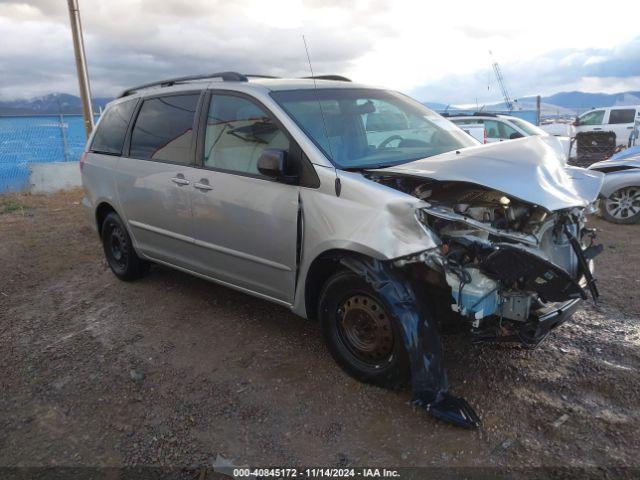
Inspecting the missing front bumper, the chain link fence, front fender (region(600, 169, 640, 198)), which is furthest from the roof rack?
the chain link fence

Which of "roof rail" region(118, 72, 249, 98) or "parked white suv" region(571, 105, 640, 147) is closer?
"roof rail" region(118, 72, 249, 98)

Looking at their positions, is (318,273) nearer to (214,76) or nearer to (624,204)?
(214,76)

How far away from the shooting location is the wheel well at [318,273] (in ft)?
10.3

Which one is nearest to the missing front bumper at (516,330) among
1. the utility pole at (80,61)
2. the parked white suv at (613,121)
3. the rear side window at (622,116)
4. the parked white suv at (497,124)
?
the parked white suv at (497,124)

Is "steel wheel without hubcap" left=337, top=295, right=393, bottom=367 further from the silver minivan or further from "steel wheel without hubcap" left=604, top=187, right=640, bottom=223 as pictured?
"steel wheel without hubcap" left=604, top=187, right=640, bottom=223

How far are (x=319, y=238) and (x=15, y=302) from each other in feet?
11.8

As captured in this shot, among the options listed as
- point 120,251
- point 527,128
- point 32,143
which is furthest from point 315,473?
point 32,143

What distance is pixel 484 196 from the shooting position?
3.02m

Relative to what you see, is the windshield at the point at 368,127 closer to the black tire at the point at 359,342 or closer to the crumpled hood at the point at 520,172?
the crumpled hood at the point at 520,172

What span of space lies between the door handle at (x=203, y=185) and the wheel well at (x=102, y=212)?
1.71 m

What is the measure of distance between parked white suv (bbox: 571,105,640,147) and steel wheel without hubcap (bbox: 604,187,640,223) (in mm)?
10440

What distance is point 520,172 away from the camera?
301 centimetres

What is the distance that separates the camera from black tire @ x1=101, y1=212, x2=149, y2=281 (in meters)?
5.13

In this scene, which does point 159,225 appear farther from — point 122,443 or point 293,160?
point 122,443
